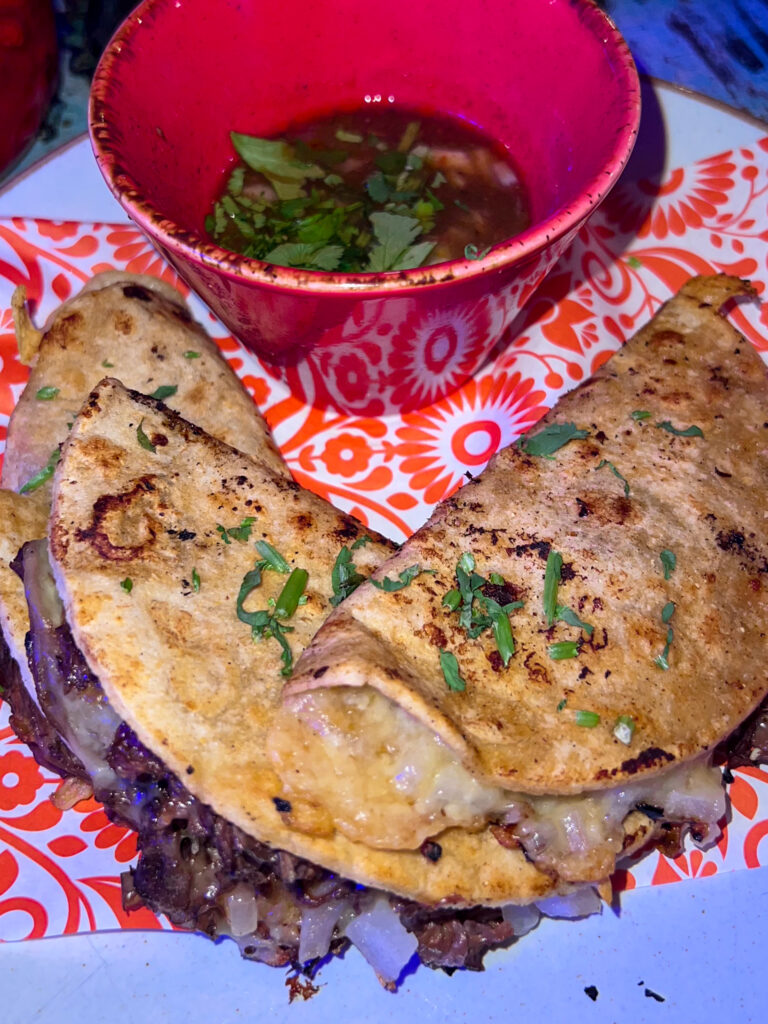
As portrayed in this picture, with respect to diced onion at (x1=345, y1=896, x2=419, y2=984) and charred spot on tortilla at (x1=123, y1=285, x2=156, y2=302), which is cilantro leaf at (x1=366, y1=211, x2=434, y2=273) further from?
diced onion at (x1=345, y1=896, x2=419, y2=984)

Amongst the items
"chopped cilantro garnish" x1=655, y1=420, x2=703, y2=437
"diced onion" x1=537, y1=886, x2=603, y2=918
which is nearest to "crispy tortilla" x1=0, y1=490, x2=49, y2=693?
"diced onion" x1=537, y1=886, x2=603, y2=918

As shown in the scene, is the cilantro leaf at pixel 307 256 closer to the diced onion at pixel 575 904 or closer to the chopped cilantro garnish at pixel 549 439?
the chopped cilantro garnish at pixel 549 439

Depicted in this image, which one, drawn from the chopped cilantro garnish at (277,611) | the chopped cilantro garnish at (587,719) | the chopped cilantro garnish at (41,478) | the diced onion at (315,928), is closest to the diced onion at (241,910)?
the diced onion at (315,928)

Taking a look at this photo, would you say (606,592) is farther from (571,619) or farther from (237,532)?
(237,532)

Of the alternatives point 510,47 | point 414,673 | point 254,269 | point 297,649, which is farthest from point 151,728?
point 510,47

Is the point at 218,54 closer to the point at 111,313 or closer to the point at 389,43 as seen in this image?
the point at 389,43

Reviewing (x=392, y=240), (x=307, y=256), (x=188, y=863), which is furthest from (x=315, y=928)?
(x=392, y=240)
